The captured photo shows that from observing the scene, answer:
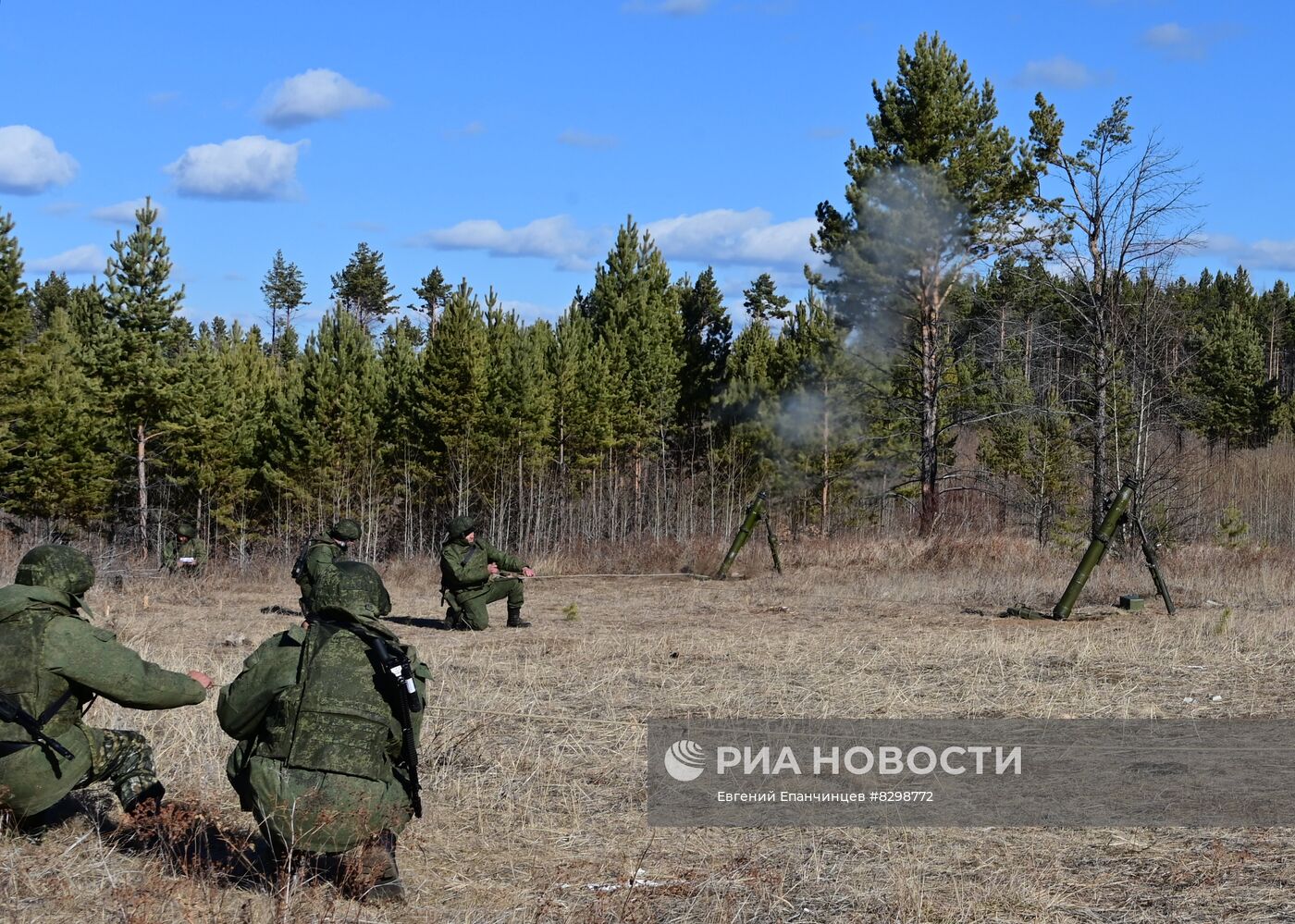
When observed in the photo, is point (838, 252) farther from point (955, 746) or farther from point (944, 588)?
point (955, 746)

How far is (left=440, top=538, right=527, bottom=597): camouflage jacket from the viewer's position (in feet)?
50.2

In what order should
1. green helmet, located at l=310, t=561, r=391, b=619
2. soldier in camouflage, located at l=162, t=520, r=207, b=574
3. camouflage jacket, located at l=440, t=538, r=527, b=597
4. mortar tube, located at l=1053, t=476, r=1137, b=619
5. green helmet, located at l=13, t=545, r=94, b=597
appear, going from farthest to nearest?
soldier in camouflage, located at l=162, t=520, r=207, b=574 → camouflage jacket, located at l=440, t=538, r=527, b=597 → mortar tube, located at l=1053, t=476, r=1137, b=619 → green helmet, located at l=13, t=545, r=94, b=597 → green helmet, located at l=310, t=561, r=391, b=619

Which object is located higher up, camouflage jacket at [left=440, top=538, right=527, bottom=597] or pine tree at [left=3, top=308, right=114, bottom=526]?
pine tree at [left=3, top=308, right=114, bottom=526]

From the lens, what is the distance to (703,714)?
9516mm

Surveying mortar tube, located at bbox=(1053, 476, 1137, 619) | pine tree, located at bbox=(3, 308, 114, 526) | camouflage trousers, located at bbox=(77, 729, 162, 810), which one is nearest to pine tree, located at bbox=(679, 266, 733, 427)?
pine tree, located at bbox=(3, 308, 114, 526)

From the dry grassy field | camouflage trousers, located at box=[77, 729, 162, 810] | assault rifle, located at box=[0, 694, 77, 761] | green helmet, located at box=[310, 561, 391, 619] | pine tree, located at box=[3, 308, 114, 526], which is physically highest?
pine tree, located at box=[3, 308, 114, 526]

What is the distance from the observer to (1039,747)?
8.55m

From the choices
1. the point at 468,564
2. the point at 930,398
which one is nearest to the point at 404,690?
the point at 468,564

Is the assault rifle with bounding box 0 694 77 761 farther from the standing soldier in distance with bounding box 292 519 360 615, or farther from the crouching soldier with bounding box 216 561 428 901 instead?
the standing soldier in distance with bounding box 292 519 360 615

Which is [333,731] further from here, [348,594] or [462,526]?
[462,526]

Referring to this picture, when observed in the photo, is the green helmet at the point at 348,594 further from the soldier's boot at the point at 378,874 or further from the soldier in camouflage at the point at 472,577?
the soldier in camouflage at the point at 472,577

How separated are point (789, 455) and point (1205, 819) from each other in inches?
1245

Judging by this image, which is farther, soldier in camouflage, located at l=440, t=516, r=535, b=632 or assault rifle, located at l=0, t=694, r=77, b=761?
soldier in camouflage, located at l=440, t=516, r=535, b=632

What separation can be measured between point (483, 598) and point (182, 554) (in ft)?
45.8
